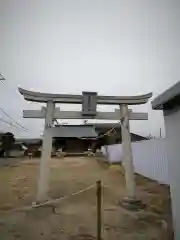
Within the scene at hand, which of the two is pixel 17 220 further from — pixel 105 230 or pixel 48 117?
pixel 48 117

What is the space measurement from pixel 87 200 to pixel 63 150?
20960 mm

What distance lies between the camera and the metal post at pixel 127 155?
18.9 feet

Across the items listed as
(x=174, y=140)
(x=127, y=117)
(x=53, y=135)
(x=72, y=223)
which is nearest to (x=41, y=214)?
(x=72, y=223)

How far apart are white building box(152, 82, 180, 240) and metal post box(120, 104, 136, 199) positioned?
3503 millimetres

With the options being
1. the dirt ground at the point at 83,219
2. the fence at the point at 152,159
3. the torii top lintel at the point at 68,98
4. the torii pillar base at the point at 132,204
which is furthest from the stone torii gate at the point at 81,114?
the fence at the point at 152,159

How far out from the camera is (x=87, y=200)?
5941 millimetres

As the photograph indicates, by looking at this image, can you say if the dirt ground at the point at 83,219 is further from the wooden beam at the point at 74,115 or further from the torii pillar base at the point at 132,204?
the wooden beam at the point at 74,115

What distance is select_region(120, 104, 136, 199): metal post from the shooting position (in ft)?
18.9

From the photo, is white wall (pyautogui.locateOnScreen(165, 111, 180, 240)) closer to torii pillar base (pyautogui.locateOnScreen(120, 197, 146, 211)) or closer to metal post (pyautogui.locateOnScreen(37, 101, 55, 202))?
torii pillar base (pyautogui.locateOnScreen(120, 197, 146, 211))

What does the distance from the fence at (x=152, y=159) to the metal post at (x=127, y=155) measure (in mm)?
1717

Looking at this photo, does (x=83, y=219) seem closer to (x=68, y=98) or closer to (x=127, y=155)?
(x=127, y=155)

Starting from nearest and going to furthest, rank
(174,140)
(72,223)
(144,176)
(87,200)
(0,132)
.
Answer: (174,140) < (72,223) < (87,200) < (144,176) < (0,132)

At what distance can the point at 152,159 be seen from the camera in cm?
859

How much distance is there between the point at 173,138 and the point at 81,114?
4230mm
